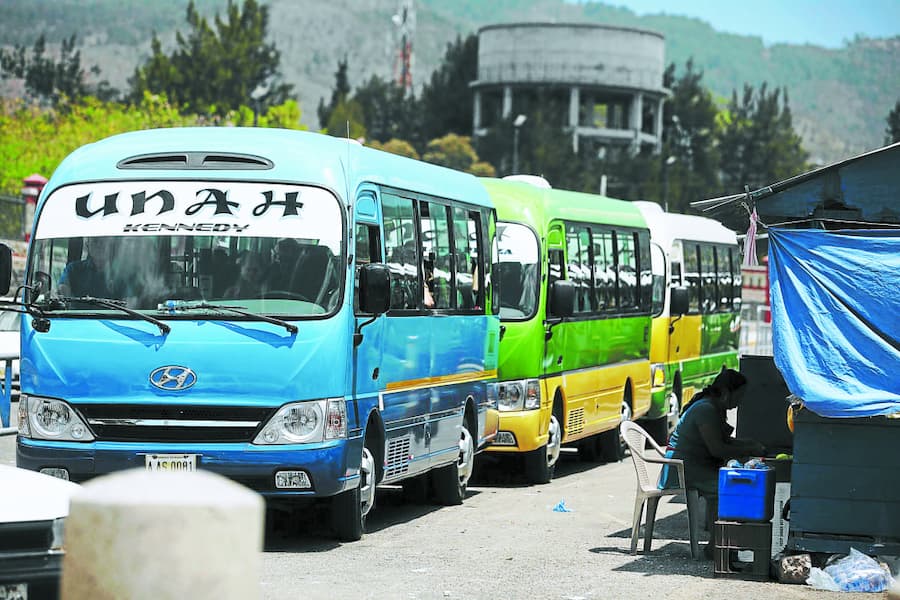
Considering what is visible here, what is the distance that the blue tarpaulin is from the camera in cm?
1178

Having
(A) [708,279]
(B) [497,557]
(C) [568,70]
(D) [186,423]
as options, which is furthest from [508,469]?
(C) [568,70]

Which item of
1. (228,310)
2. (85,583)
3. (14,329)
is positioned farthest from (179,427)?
(14,329)

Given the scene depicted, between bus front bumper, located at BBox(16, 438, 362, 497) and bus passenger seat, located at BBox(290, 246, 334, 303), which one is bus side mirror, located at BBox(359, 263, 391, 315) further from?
bus front bumper, located at BBox(16, 438, 362, 497)

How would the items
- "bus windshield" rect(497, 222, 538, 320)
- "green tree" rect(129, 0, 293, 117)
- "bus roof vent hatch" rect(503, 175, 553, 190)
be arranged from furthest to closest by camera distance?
"green tree" rect(129, 0, 293, 117), "bus roof vent hatch" rect(503, 175, 553, 190), "bus windshield" rect(497, 222, 538, 320)

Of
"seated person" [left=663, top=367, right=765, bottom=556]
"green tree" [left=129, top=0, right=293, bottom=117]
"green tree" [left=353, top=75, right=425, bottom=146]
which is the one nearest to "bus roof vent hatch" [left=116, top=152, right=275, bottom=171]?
"seated person" [left=663, top=367, right=765, bottom=556]

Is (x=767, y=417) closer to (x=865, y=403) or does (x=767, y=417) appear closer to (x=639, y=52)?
(x=865, y=403)

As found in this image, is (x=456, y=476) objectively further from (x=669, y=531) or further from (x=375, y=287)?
(x=375, y=287)

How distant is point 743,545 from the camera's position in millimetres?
11781

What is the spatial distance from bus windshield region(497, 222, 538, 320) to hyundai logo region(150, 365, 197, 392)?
21.8ft

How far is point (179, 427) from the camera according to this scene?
12.0 m

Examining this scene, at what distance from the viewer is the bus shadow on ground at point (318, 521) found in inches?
507

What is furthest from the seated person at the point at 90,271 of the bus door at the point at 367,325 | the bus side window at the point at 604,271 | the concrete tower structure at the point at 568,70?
the concrete tower structure at the point at 568,70

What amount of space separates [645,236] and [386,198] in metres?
10.1

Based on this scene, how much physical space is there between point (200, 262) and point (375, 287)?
4.02 feet
